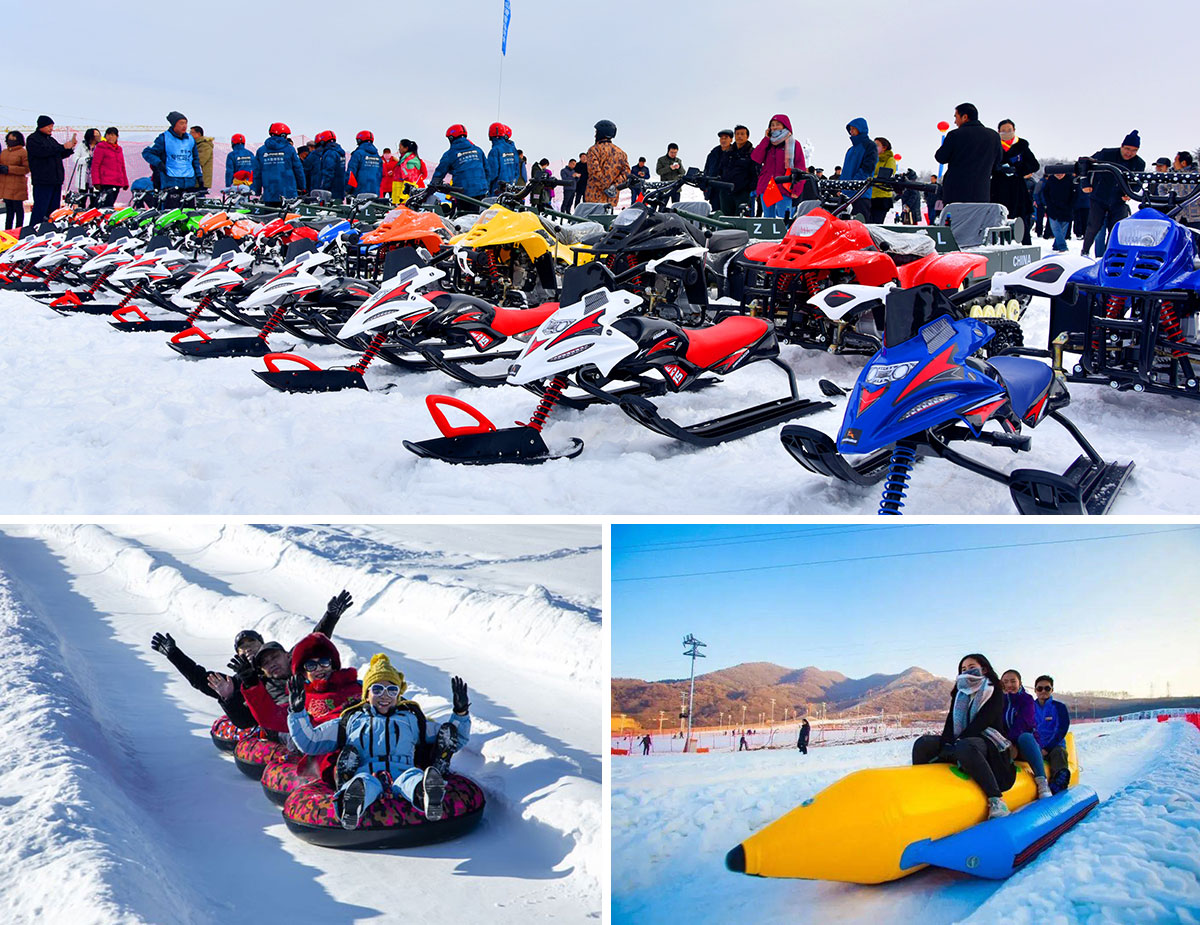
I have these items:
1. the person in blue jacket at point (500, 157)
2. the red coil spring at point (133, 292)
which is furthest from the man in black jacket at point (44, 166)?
the person in blue jacket at point (500, 157)

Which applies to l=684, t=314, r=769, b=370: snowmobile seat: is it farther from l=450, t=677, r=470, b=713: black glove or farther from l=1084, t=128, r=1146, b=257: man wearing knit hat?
l=1084, t=128, r=1146, b=257: man wearing knit hat

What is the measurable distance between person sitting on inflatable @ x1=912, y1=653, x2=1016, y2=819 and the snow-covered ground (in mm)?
1901

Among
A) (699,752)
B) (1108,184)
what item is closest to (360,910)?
(699,752)

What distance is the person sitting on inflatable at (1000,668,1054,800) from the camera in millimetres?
2090

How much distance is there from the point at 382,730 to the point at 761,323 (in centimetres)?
303

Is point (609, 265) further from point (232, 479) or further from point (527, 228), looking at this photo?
point (232, 479)

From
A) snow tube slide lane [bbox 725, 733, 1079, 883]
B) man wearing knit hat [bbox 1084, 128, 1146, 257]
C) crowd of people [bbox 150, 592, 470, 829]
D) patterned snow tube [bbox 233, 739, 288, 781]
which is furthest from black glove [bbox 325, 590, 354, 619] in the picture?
man wearing knit hat [bbox 1084, 128, 1146, 257]

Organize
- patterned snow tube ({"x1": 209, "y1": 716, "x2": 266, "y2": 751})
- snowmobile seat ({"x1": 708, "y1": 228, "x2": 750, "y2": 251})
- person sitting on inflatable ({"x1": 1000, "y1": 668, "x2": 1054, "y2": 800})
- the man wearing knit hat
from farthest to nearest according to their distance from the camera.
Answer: the man wearing knit hat < snowmobile seat ({"x1": 708, "y1": 228, "x2": 750, "y2": 251}) < patterned snow tube ({"x1": 209, "y1": 716, "x2": 266, "y2": 751}) < person sitting on inflatable ({"x1": 1000, "y1": 668, "x2": 1054, "y2": 800})

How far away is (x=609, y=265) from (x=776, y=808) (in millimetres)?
4712

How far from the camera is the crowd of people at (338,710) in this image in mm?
3129

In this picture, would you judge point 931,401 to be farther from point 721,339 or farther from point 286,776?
point 286,776

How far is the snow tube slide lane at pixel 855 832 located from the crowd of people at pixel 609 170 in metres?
4.71

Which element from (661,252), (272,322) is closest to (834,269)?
(661,252)

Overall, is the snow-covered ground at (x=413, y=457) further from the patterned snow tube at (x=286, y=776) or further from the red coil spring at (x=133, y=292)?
the red coil spring at (x=133, y=292)
